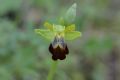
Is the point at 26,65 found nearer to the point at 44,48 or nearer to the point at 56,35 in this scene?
the point at 44,48

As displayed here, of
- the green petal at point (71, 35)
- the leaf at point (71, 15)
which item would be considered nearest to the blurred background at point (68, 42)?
the green petal at point (71, 35)

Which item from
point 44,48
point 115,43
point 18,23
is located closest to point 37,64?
point 44,48

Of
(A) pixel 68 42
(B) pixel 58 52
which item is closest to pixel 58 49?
(B) pixel 58 52

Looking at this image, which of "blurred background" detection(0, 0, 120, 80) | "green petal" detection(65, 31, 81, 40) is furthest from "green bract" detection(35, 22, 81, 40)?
"blurred background" detection(0, 0, 120, 80)

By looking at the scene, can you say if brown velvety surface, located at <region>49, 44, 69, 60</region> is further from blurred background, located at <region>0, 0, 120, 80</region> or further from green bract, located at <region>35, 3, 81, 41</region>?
blurred background, located at <region>0, 0, 120, 80</region>

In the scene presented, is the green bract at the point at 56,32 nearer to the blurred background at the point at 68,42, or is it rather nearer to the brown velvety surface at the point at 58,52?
the brown velvety surface at the point at 58,52
